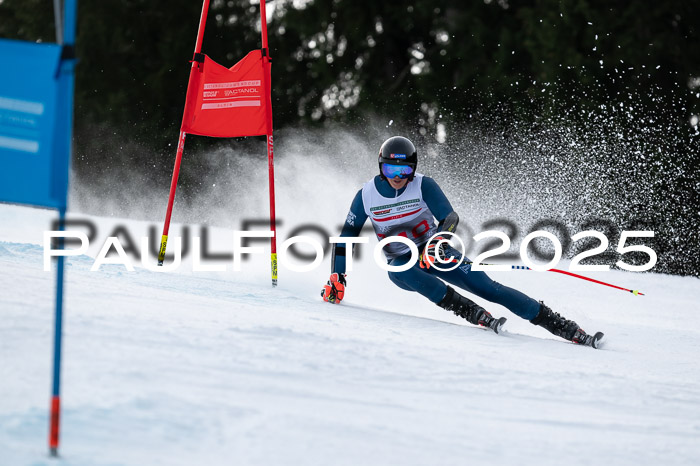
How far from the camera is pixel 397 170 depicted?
565cm

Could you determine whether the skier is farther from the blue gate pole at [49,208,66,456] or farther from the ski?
the blue gate pole at [49,208,66,456]

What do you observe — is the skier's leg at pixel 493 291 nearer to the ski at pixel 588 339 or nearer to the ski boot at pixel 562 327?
the ski boot at pixel 562 327

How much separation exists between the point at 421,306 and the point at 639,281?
3.47 metres

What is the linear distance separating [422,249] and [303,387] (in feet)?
8.99

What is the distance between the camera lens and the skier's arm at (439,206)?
216 inches

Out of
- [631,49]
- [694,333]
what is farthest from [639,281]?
[631,49]

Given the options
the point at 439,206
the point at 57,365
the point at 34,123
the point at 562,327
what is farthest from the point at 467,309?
the point at 34,123

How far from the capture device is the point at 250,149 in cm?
1841

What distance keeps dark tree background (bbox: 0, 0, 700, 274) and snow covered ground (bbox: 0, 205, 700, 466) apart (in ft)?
29.3

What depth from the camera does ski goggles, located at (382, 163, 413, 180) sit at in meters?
5.64

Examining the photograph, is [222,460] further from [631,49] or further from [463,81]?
[463,81]

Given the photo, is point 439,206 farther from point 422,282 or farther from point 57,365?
point 57,365

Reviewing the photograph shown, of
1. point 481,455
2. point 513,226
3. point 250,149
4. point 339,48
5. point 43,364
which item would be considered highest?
point 339,48

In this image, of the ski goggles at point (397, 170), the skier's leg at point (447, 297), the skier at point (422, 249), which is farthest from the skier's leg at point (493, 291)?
the ski goggles at point (397, 170)
